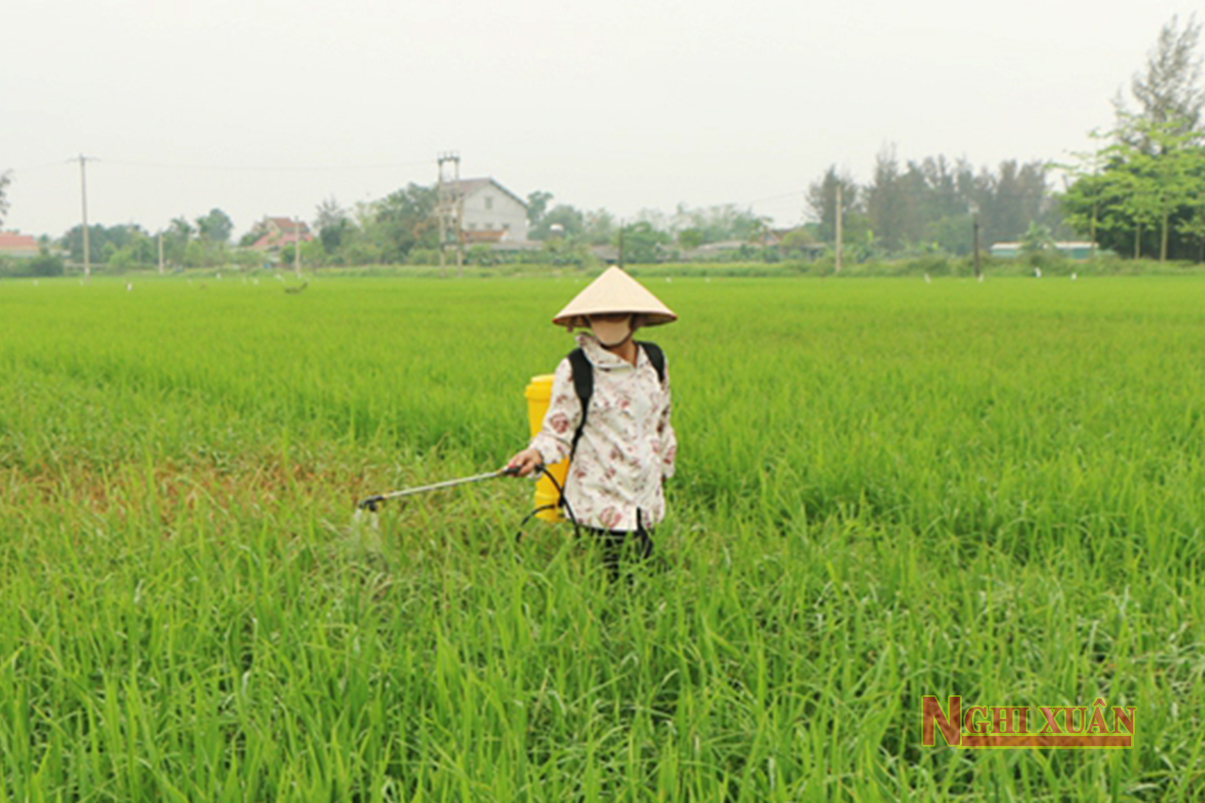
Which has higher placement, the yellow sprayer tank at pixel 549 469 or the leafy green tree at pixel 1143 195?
the leafy green tree at pixel 1143 195

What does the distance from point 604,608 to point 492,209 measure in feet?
241

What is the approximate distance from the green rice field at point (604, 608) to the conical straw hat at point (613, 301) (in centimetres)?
59

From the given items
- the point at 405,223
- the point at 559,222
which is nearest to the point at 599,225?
the point at 559,222

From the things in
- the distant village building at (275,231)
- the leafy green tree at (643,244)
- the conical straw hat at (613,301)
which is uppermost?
the distant village building at (275,231)

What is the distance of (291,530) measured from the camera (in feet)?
9.37

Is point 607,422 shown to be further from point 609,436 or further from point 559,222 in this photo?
point 559,222

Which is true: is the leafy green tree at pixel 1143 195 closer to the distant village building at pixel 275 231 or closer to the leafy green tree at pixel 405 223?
the leafy green tree at pixel 405 223

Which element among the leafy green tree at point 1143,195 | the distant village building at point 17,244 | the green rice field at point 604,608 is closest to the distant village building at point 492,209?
the leafy green tree at point 1143,195

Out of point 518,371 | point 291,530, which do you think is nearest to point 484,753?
point 291,530

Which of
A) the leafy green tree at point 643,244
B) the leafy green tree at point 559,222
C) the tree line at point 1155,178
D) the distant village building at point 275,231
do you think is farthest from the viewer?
the leafy green tree at point 559,222

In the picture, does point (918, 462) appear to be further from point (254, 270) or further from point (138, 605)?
point (254, 270)

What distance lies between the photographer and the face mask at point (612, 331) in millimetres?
2268

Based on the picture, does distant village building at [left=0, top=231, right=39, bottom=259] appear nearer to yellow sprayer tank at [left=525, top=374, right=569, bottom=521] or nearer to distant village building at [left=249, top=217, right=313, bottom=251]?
distant village building at [left=249, top=217, right=313, bottom=251]

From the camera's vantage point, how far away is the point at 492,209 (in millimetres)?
73438
